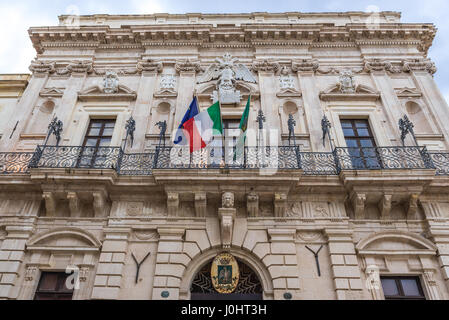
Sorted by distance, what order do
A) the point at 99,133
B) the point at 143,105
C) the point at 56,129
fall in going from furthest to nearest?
the point at 143,105 < the point at 99,133 < the point at 56,129

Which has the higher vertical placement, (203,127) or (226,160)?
(203,127)

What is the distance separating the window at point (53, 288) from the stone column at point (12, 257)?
0.48 m

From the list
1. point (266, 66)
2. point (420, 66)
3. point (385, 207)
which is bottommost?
point (385, 207)

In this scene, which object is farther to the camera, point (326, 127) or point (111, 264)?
point (326, 127)

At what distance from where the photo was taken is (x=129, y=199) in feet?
27.9

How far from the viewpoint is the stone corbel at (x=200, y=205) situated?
8.00 meters

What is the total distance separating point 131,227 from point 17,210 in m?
3.02

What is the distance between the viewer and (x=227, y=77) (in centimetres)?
1143

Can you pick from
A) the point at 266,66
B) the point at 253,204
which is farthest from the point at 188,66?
the point at 253,204

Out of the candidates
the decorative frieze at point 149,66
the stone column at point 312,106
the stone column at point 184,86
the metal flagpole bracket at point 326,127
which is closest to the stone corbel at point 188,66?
the stone column at point 184,86

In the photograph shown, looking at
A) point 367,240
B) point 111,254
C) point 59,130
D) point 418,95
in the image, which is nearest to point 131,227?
point 111,254

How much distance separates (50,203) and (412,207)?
8.93 metres

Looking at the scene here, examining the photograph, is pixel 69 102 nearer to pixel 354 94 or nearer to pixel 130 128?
pixel 130 128
